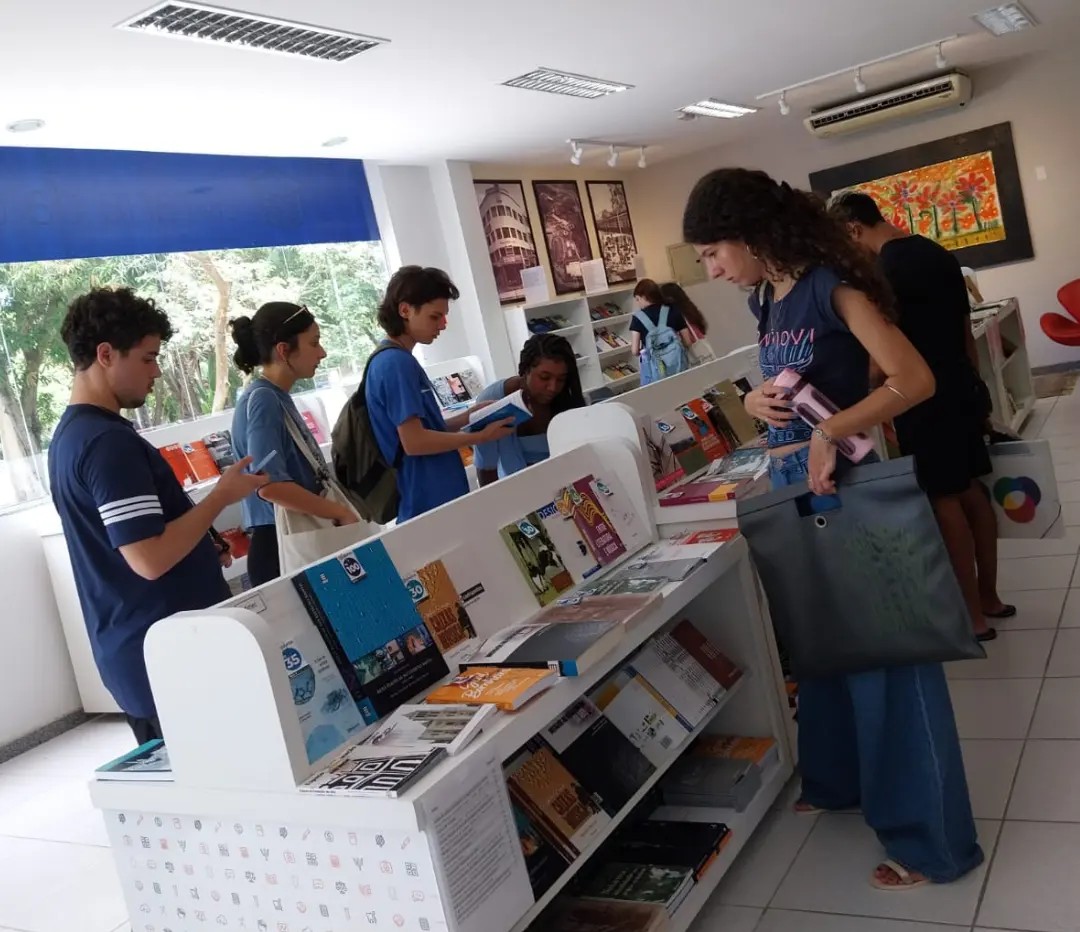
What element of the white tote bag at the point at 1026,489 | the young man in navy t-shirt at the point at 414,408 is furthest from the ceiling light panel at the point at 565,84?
the white tote bag at the point at 1026,489

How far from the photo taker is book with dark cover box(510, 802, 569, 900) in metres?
1.90

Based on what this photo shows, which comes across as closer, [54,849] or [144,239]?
[54,849]

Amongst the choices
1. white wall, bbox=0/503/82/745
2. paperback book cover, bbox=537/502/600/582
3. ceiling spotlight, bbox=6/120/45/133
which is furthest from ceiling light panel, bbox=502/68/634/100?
paperback book cover, bbox=537/502/600/582

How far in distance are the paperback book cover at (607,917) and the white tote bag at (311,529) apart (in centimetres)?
104

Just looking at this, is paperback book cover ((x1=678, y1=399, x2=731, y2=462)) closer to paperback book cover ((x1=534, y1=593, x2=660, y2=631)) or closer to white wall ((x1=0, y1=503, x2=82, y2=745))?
paperback book cover ((x1=534, y1=593, x2=660, y2=631))

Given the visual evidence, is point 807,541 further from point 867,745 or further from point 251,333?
point 251,333

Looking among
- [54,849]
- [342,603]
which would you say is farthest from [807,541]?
[54,849]

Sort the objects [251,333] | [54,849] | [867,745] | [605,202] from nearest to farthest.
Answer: [867,745]
[251,333]
[54,849]
[605,202]

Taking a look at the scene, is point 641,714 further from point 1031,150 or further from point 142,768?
point 1031,150

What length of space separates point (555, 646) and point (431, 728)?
338 mm

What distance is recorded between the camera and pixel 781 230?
2107mm

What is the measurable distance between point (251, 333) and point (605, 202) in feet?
27.6

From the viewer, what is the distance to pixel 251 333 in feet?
10.3

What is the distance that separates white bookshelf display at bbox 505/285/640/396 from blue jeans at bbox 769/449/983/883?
6.70 meters
